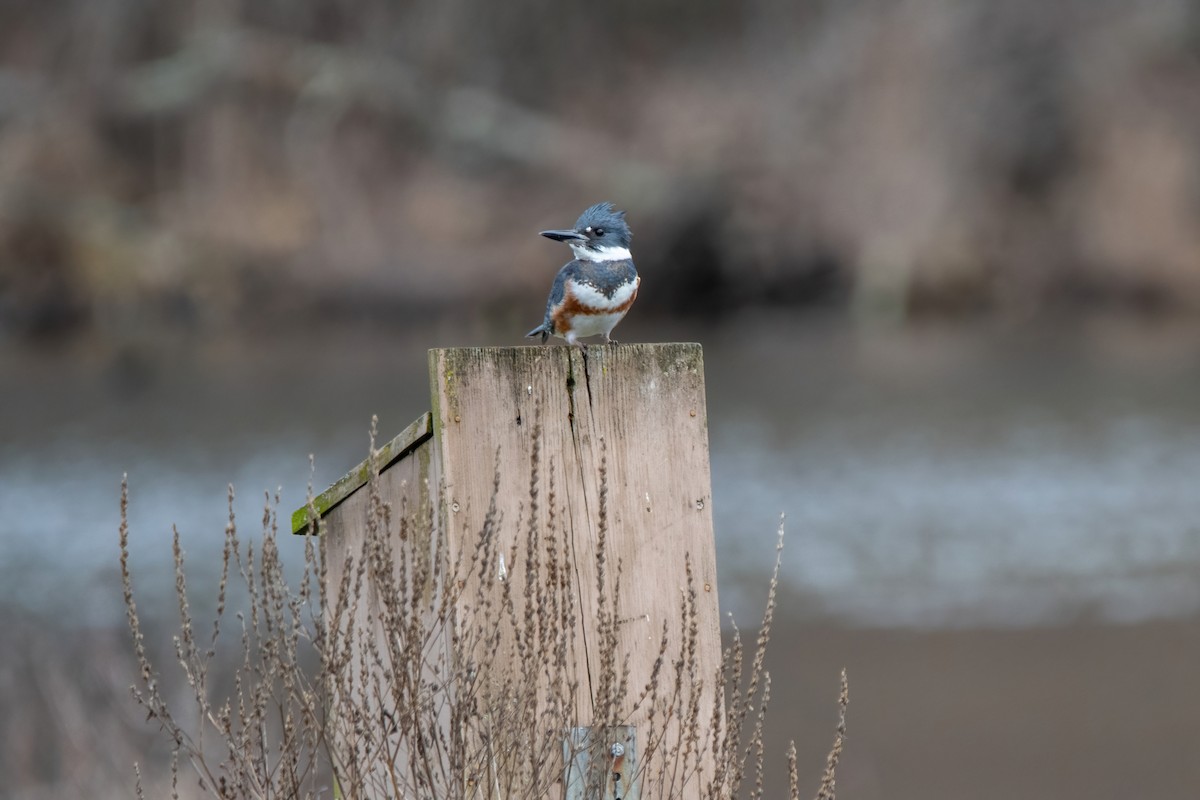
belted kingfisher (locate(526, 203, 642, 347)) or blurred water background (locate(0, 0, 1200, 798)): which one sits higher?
blurred water background (locate(0, 0, 1200, 798))

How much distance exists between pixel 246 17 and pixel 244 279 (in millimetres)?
5755

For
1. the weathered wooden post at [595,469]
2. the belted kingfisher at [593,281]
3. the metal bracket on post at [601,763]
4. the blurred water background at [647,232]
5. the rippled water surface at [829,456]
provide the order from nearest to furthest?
1. the metal bracket on post at [601,763]
2. the weathered wooden post at [595,469]
3. the belted kingfisher at [593,281]
4. the rippled water surface at [829,456]
5. the blurred water background at [647,232]

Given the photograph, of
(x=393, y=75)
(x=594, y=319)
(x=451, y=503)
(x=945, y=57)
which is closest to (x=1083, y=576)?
(x=594, y=319)

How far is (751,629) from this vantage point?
380 inches

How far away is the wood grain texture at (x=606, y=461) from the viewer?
101 inches

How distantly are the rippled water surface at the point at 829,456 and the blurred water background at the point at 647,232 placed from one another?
0.08 meters

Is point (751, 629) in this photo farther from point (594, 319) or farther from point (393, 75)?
point (393, 75)

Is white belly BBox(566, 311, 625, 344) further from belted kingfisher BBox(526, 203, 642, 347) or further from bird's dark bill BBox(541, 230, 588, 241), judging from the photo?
bird's dark bill BBox(541, 230, 588, 241)

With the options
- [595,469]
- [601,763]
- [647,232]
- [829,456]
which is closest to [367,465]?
[595,469]

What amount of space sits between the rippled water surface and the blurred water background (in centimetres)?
8

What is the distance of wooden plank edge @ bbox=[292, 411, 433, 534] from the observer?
103 inches

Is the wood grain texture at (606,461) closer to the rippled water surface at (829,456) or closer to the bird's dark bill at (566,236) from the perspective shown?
the bird's dark bill at (566,236)

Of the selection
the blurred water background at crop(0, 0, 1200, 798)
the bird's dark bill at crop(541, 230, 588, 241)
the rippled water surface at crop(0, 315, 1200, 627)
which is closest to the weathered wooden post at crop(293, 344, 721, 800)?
the bird's dark bill at crop(541, 230, 588, 241)

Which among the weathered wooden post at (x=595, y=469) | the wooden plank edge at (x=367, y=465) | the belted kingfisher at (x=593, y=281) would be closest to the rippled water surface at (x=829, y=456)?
the belted kingfisher at (x=593, y=281)
